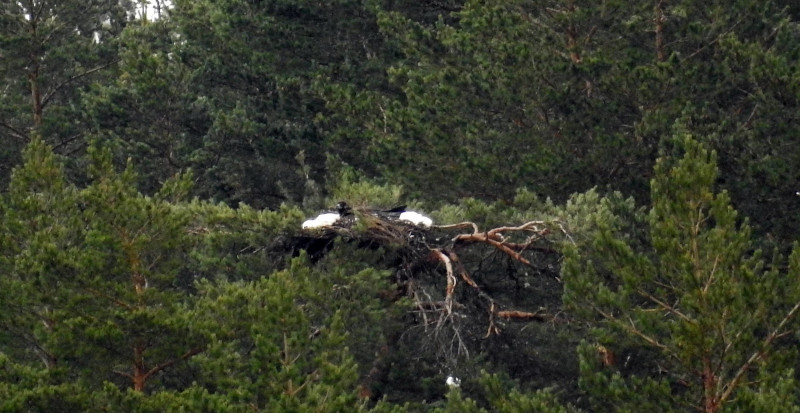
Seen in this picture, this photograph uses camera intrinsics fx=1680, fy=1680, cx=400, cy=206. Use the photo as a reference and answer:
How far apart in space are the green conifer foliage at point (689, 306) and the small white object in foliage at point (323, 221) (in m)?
2.04

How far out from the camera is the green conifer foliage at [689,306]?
494 inches

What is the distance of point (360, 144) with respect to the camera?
21.2 m

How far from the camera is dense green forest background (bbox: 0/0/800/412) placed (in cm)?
1280

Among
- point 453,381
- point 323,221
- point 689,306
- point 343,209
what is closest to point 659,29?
point 453,381

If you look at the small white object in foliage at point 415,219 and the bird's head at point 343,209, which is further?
the bird's head at point 343,209

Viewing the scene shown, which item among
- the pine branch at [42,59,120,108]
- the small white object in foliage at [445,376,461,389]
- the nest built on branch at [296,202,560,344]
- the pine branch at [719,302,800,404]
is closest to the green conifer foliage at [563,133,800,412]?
the pine branch at [719,302,800,404]

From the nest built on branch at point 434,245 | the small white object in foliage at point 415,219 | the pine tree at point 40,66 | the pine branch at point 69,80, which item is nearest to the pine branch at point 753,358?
the nest built on branch at point 434,245

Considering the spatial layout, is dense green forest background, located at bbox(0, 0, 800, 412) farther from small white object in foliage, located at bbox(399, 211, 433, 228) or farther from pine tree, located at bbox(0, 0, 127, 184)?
pine tree, located at bbox(0, 0, 127, 184)

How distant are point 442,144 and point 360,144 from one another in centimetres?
295

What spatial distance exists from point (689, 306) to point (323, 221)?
317cm

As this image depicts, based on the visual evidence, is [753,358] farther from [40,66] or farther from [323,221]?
[40,66]

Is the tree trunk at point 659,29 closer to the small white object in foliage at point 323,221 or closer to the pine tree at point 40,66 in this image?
the small white object in foliage at point 323,221

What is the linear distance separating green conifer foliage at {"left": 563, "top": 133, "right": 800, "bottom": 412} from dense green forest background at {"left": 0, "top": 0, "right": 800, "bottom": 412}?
0.07ft

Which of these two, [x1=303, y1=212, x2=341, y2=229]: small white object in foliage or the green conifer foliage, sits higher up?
[x1=303, y1=212, x2=341, y2=229]: small white object in foliage
